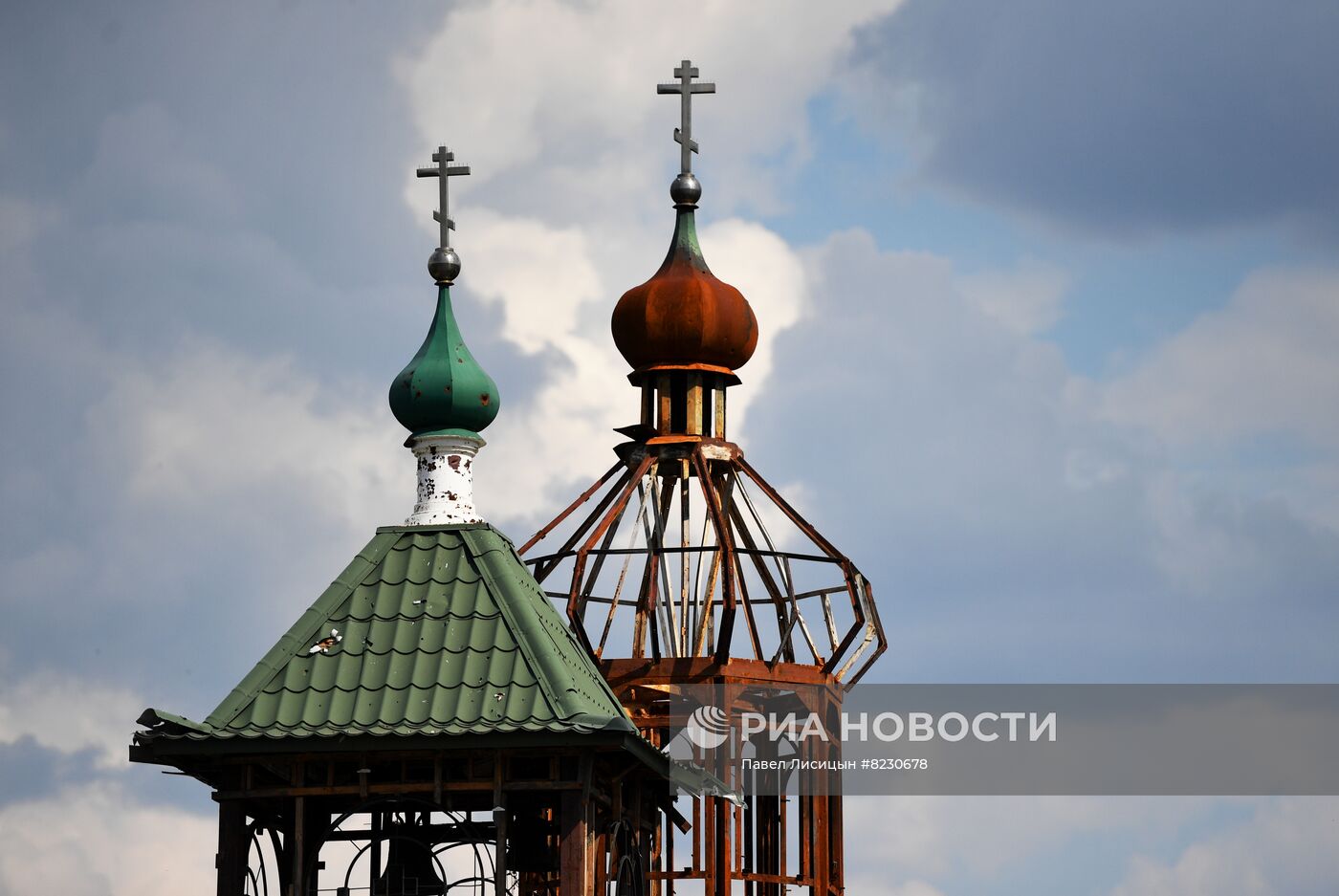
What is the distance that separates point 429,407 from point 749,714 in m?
14.7

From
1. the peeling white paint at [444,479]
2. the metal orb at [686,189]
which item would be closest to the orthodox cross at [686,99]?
the metal orb at [686,189]

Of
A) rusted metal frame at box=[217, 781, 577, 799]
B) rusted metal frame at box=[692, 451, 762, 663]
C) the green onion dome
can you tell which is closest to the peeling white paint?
the green onion dome

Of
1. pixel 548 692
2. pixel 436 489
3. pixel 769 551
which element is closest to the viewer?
pixel 548 692

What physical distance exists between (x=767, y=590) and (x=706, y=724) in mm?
2246

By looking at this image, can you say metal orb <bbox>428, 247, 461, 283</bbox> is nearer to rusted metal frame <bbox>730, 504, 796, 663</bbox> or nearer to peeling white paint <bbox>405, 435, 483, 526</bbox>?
peeling white paint <bbox>405, 435, 483, 526</bbox>

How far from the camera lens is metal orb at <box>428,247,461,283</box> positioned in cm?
4375

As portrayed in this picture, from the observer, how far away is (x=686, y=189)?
57688mm

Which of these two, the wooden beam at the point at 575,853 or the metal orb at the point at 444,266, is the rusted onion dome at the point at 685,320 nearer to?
the metal orb at the point at 444,266

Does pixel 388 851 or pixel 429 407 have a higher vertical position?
pixel 429 407

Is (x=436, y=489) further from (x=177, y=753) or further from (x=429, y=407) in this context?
(x=177, y=753)

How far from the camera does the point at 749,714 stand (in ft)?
Answer: 184

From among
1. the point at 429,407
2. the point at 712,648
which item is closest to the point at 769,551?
the point at 712,648

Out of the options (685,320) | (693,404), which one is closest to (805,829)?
(693,404)

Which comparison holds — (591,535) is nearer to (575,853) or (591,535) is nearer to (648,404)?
(648,404)
